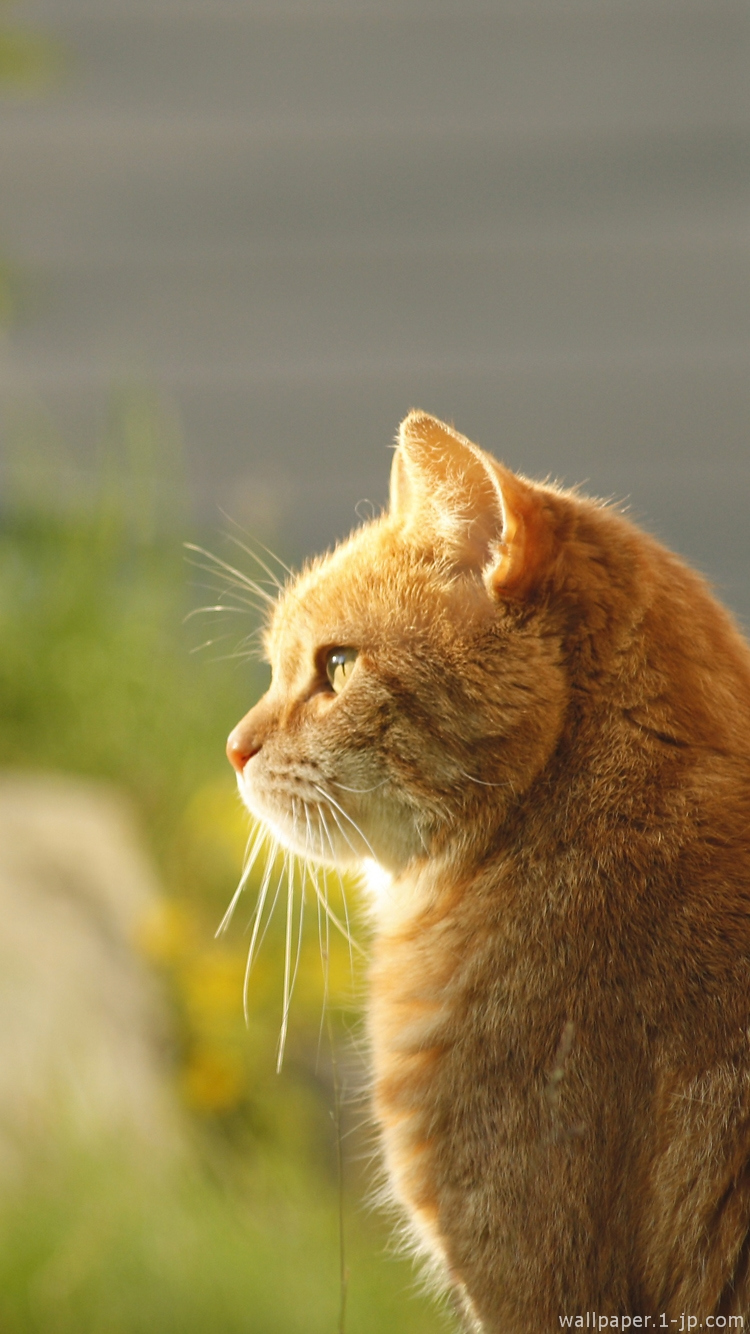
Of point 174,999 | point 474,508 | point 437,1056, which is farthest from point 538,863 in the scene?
point 174,999

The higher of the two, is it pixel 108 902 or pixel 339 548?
pixel 339 548

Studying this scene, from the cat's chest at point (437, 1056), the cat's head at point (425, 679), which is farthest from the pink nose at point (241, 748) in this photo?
the cat's chest at point (437, 1056)

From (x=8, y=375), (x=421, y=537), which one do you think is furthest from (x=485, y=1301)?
(x=8, y=375)

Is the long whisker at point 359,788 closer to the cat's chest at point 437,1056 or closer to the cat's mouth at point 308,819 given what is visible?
the cat's mouth at point 308,819

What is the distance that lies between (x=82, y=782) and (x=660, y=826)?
2294 mm

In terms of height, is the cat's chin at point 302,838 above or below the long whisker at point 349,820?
below

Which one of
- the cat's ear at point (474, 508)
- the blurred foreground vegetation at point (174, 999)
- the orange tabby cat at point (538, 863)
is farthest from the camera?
the blurred foreground vegetation at point (174, 999)

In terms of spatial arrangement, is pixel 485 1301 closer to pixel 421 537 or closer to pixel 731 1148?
pixel 731 1148

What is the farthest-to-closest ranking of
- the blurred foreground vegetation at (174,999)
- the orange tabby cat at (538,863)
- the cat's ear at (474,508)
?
the blurred foreground vegetation at (174,999) → the cat's ear at (474,508) → the orange tabby cat at (538,863)

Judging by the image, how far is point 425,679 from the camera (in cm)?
116

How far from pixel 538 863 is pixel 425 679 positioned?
0.19 m

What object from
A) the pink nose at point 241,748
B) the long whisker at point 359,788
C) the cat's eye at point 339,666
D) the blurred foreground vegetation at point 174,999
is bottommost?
the blurred foreground vegetation at point 174,999

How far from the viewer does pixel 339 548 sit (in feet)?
4.70

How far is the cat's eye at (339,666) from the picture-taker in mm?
1245
